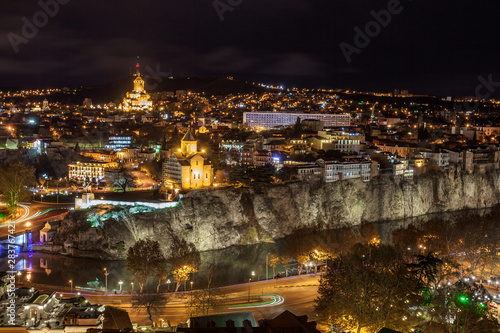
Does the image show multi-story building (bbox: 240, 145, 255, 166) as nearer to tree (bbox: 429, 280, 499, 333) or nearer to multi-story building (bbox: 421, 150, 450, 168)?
multi-story building (bbox: 421, 150, 450, 168)

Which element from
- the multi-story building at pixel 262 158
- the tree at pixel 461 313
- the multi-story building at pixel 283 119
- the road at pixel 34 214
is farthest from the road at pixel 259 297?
the multi-story building at pixel 283 119

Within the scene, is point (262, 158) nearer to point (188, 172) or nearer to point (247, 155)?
point (247, 155)

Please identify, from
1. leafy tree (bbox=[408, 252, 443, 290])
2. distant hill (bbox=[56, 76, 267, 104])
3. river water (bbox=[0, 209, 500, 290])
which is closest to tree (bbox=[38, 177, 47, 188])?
river water (bbox=[0, 209, 500, 290])

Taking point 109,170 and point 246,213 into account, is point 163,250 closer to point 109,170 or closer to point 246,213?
point 246,213

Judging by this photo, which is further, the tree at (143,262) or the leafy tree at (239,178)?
the leafy tree at (239,178)

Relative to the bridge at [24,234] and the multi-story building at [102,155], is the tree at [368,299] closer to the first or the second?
the bridge at [24,234]
